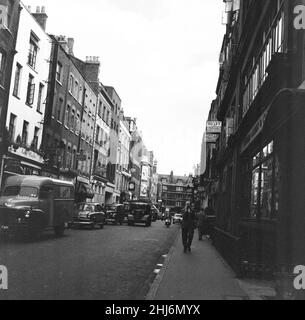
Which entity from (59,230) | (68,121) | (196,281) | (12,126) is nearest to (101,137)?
(68,121)

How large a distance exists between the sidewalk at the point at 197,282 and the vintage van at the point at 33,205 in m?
6.46

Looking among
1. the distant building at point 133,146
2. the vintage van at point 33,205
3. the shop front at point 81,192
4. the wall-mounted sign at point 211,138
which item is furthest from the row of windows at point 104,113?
the vintage van at point 33,205

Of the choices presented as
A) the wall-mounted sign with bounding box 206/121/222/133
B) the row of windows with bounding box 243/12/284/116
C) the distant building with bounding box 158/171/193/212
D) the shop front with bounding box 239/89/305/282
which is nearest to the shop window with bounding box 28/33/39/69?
the wall-mounted sign with bounding box 206/121/222/133

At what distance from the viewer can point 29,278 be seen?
374 inches

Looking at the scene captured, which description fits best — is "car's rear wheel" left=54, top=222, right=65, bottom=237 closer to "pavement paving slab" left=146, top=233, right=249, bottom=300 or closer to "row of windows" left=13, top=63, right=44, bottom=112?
"pavement paving slab" left=146, top=233, right=249, bottom=300

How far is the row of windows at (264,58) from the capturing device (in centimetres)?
1250

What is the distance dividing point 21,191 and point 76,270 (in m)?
9.10

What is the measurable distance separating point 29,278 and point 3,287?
115cm

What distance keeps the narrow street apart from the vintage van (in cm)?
115

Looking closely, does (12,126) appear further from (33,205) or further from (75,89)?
(75,89)

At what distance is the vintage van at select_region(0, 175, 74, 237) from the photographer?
17484 millimetres

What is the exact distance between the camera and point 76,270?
11055 mm

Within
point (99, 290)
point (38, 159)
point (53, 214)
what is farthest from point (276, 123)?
point (38, 159)

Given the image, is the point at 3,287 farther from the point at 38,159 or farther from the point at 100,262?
the point at 38,159
